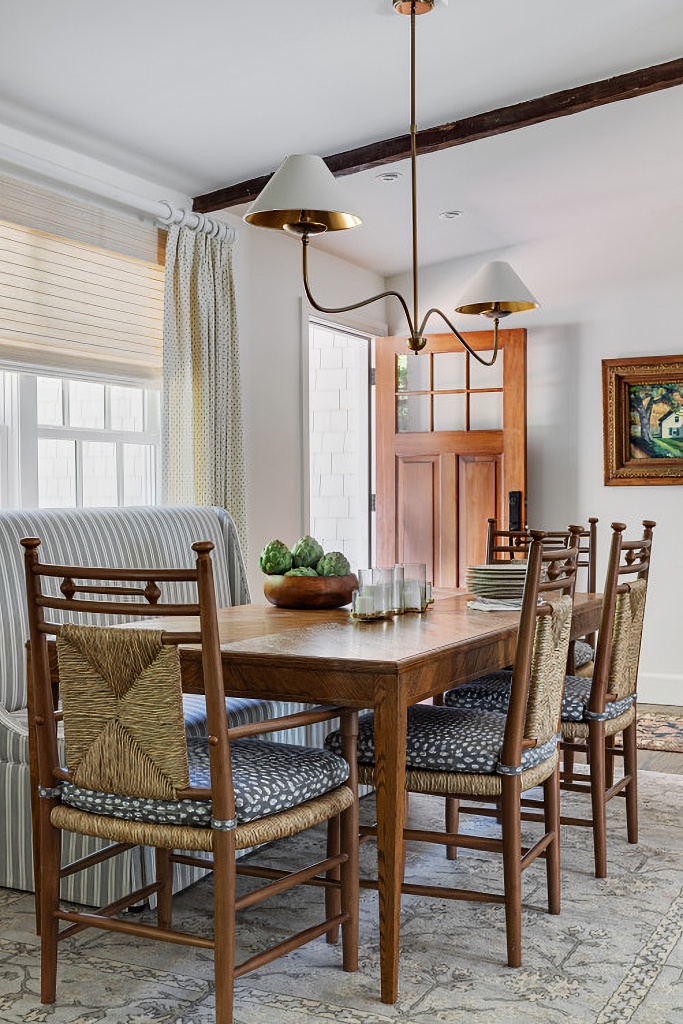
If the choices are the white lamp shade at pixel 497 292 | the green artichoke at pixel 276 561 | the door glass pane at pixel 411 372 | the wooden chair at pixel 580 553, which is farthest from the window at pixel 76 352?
the door glass pane at pixel 411 372

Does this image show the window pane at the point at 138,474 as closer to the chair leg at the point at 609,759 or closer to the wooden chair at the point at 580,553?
the wooden chair at the point at 580,553

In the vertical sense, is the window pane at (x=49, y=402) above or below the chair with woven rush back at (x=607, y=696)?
above

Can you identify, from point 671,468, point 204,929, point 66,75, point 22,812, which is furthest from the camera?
point 671,468

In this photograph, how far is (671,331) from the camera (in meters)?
5.93

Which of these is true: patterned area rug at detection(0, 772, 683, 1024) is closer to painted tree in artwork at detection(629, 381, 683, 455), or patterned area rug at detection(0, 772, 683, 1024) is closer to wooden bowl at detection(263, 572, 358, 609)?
wooden bowl at detection(263, 572, 358, 609)

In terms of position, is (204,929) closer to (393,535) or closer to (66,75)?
(66,75)

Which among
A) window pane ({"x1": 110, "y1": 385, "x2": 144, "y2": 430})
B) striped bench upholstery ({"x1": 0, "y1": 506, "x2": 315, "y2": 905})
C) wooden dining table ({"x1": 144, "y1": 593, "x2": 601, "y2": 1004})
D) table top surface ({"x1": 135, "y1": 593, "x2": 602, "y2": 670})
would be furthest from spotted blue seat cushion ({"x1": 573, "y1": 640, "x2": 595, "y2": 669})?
window pane ({"x1": 110, "y1": 385, "x2": 144, "y2": 430})

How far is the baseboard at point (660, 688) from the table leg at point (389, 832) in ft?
13.2

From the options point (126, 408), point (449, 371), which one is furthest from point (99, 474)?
point (449, 371)

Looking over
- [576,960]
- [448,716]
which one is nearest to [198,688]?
[448,716]

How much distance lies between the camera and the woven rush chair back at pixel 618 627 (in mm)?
3057

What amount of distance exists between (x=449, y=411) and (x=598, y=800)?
3498 millimetres

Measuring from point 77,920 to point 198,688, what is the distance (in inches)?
20.7

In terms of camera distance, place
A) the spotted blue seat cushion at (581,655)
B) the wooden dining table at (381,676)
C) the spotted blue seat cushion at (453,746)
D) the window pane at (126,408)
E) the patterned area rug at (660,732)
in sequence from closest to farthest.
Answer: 1. the wooden dining table at (381,676)
2. the spotted blue seat cushion at (453,746)
3. the spotted blue seat cushion at (581,655)
4. the window pane at (126,408)
5. the patterned area rug at (660,732)
